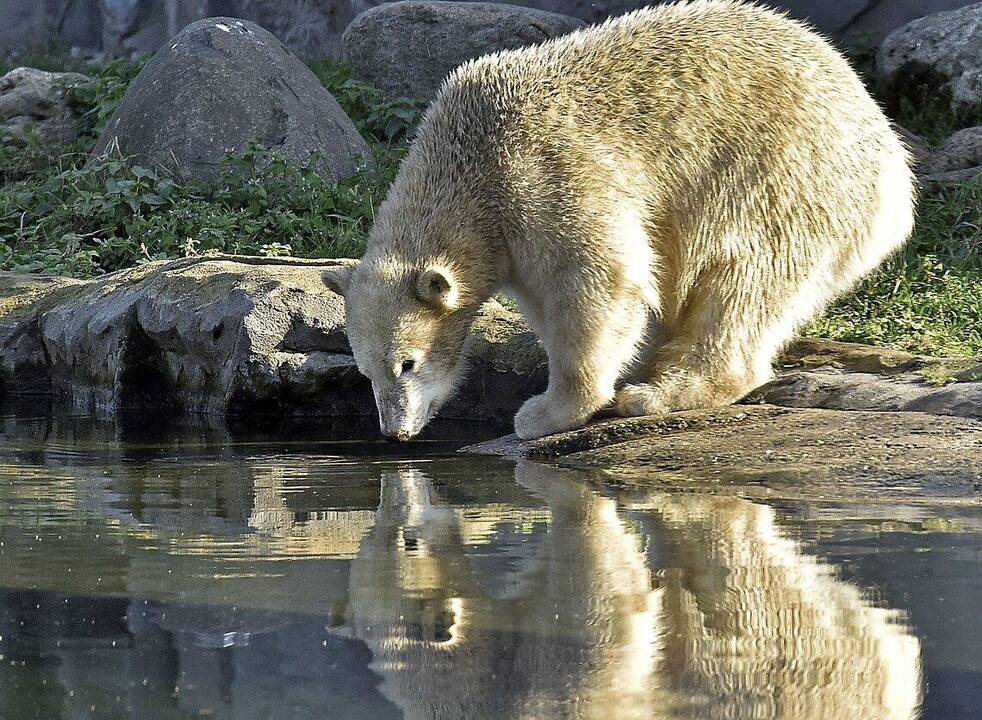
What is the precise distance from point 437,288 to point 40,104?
329 inches

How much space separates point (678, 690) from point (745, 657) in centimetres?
22

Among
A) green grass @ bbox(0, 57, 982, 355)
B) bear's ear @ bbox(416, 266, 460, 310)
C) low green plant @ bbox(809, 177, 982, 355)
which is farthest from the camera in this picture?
green grass @ bbox(0, 57, 982, 355)

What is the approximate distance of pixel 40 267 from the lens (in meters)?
8.77

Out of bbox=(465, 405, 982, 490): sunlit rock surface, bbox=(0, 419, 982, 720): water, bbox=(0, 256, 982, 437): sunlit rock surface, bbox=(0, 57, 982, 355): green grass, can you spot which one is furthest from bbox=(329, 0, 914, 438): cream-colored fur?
bbox=(0, 57, 982, 355): green grass

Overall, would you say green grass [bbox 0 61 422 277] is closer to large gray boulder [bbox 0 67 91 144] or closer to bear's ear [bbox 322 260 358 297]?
large gray boulder [bbox 0 67 91 144]

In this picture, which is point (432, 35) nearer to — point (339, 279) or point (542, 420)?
point (339, 279)

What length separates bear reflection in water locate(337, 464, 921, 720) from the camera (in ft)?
7.33

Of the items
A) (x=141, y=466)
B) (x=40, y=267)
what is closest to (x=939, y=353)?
(x=141, y=466)

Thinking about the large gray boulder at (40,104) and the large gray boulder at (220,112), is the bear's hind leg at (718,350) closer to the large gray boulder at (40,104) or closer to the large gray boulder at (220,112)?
the large gray boulder at (220,112)

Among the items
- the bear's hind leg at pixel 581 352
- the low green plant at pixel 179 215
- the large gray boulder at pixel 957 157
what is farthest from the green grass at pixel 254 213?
the bear's hind leg at pixel 581 352

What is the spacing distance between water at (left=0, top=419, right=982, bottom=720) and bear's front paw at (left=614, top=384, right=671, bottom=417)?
0.75 metres

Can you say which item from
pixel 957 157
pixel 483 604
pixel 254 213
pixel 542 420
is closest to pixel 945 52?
pixel 957 157

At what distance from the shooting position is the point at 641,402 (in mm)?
5141

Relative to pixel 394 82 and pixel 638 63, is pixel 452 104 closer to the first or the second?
pixel 638 63
